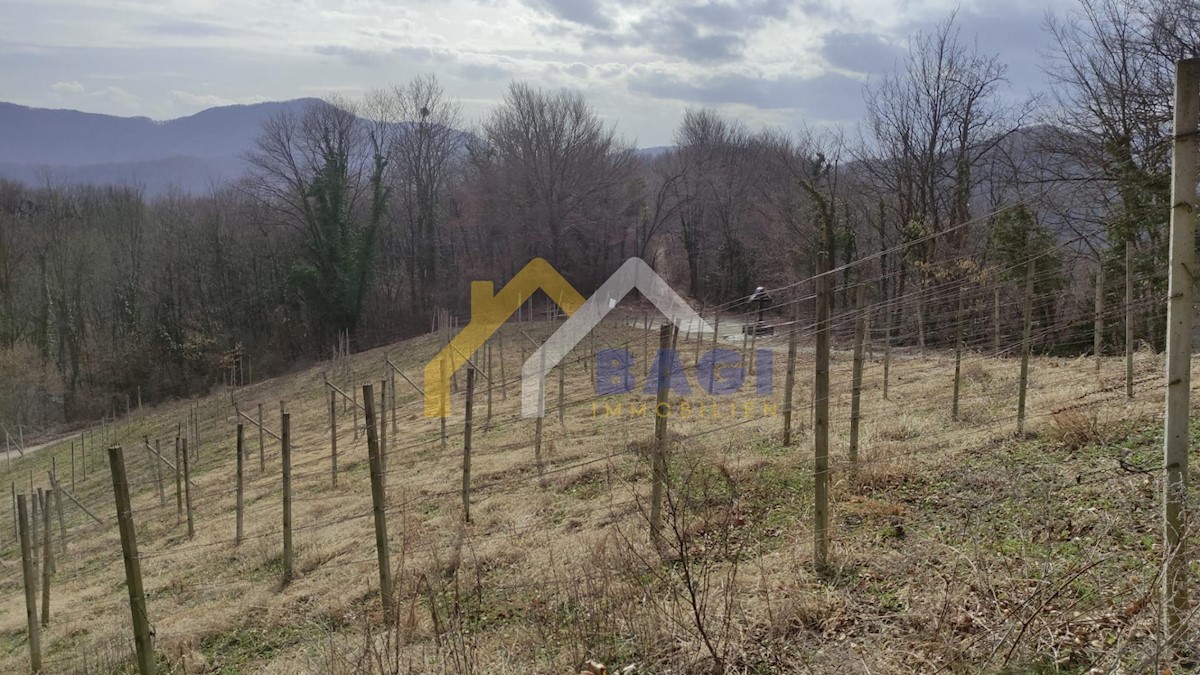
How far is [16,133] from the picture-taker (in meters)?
195

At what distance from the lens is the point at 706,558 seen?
365 centimetres

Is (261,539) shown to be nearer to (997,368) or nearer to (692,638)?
(692,638)

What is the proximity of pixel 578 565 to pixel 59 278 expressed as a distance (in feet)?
116

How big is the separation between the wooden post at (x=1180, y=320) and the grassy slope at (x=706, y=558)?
0.19 meters

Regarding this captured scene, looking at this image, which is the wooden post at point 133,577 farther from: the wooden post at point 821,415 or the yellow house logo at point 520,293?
the yellow house logo at point 520,293

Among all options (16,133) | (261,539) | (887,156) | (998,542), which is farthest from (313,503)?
(16,133)

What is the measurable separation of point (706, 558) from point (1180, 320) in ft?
7.50

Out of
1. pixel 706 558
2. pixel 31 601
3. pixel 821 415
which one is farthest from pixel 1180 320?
pixel 31 601

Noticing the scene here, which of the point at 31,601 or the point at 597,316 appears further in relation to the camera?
the point at 597,316

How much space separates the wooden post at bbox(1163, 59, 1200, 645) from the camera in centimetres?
298

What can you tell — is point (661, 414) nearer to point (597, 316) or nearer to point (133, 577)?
point (133, 577)

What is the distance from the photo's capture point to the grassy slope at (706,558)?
3518mm

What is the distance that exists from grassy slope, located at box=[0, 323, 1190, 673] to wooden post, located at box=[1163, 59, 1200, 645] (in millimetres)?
185

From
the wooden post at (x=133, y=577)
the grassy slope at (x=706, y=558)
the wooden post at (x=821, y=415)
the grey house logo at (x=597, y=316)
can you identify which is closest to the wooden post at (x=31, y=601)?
the grassy slope at (x=706, y=558)
